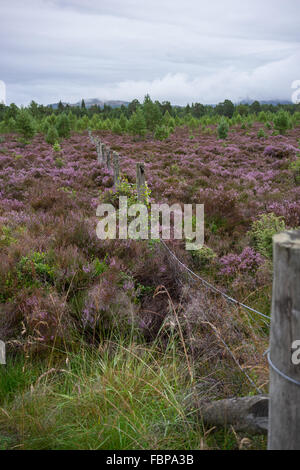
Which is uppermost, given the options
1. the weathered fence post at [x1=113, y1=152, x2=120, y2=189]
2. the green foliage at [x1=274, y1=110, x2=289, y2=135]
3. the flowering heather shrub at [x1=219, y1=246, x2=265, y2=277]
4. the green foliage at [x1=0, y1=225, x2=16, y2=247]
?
the green foliage at [x1=274, y1=110, x2=289, y2=135]

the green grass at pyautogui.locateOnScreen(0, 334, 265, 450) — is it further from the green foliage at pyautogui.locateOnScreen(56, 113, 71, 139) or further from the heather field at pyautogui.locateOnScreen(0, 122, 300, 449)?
the green foliage at pyautogui.locateOnScreen(56, 113, 71, 139)

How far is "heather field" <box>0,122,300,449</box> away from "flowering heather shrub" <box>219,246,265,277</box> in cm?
2

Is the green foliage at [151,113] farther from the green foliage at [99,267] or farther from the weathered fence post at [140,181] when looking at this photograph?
the green foliage at [99,267]

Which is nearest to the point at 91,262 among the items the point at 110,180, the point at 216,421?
the point at 216,421

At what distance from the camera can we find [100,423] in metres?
2.22

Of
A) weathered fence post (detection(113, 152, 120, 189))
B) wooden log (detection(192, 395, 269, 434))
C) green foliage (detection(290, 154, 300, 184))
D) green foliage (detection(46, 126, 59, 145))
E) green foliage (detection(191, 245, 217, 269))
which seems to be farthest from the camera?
green foliage (detection(46, 126, 59, 145))

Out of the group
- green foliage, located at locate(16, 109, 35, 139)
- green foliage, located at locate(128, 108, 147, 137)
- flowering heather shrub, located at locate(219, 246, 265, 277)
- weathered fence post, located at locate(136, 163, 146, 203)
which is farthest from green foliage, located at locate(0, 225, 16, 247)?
green foliage, located at locate(128, 108, 147, 137)

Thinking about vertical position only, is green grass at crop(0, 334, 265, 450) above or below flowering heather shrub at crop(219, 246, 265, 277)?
below

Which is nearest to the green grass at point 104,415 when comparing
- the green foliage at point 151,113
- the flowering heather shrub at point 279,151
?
the flowering heather shrub at point 279,151

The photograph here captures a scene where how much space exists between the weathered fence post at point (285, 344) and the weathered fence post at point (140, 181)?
18.0ft

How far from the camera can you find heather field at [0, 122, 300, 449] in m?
2.22

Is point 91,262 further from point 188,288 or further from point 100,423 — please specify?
point 100,423

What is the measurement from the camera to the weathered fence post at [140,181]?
6750mm
